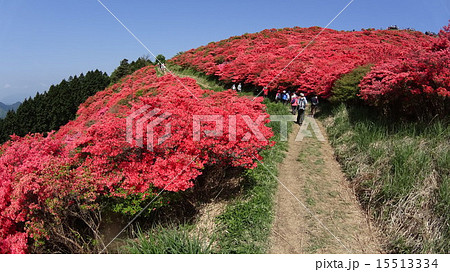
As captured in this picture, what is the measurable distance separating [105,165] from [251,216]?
344 cm

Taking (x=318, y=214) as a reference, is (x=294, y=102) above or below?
above

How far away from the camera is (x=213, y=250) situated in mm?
4410

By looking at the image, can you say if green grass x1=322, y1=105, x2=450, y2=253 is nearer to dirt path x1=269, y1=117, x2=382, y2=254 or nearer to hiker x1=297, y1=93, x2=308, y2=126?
dirt path x1=269, y1=117, x2=382, y2=254

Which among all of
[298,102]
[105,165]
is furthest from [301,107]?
[105,165]

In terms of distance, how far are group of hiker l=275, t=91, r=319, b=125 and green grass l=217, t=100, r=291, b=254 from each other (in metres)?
3.75

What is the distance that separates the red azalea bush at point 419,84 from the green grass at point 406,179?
504 mm

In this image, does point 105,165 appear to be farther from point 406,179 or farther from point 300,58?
point 300,58

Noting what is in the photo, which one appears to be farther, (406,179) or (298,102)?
(298,102)

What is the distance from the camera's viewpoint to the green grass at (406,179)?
154 inches

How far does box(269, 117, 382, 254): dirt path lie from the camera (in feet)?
14.5

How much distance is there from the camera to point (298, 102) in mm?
10031

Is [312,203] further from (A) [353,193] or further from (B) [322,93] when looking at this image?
(B) [322,93]

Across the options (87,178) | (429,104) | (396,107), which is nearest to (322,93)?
(396,107)

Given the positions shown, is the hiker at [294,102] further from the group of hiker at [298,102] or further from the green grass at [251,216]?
the green grass at [251,216]
